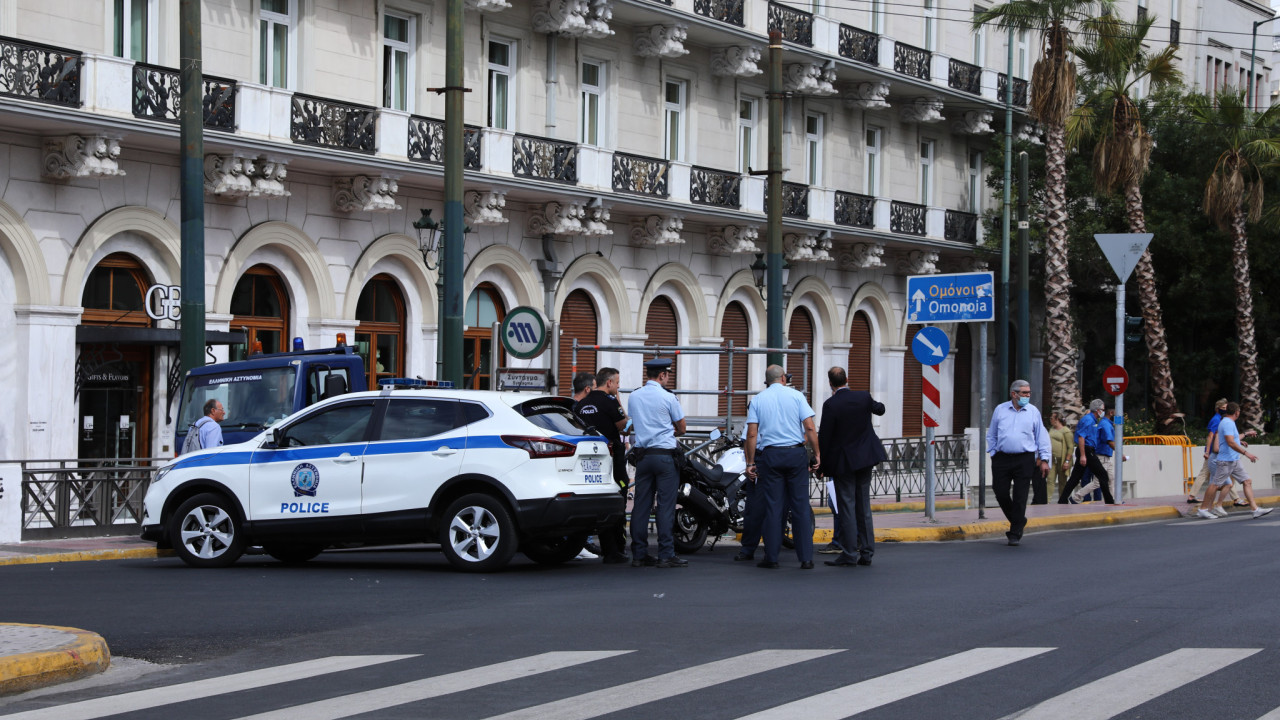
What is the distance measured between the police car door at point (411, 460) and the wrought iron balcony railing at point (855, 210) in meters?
23.8

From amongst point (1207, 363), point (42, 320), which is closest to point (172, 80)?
point (42, 320)

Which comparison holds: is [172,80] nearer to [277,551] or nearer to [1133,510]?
[277,551]

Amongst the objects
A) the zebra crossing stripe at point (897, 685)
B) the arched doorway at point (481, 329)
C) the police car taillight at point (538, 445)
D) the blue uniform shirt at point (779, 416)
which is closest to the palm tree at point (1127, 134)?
the arched doorway at point (481, 329)

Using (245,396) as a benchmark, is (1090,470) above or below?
below

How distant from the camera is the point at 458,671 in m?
8.68

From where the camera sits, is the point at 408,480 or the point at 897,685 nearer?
the point at 897,685

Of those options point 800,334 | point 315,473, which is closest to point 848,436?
point 315,473

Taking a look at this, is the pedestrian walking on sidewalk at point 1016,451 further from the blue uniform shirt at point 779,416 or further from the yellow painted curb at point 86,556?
the yellow painted curb at point 86,556

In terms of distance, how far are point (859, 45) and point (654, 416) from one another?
79.2 ft

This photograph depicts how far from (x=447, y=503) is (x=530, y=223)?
1656 centimetres

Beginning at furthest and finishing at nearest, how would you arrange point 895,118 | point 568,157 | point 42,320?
point 895,118 → point 568,157 → point 42,320

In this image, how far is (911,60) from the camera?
1531 inches

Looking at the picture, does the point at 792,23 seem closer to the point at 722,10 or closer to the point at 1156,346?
the point at 722,10

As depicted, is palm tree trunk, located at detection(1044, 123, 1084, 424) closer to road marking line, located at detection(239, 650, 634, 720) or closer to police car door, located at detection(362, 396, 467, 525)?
police car door, located at detection(362, 396, 467, 525)
